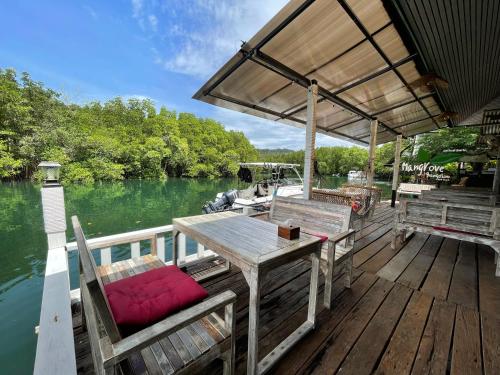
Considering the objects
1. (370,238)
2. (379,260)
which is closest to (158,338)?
(379,260)

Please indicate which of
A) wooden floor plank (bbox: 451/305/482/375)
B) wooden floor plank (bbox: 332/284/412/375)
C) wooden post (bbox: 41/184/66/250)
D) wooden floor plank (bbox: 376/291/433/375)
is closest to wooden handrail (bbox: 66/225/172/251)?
wooden post (bbox: 41/184/66/250)

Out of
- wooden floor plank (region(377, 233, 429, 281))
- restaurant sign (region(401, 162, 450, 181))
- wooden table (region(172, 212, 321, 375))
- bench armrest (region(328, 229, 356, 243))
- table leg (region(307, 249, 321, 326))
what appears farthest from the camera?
restaurant sign (region(401, 162, 450, 181))

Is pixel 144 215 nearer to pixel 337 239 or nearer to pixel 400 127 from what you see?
pixel 337 239

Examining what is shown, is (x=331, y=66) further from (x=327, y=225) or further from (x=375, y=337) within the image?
(x=375, y=337)

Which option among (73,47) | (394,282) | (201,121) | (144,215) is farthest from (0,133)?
(201,121)

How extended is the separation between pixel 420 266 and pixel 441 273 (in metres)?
0.22

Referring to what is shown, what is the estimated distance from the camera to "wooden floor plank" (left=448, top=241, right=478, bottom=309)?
82.7 inches

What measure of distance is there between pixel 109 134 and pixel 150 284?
26567mm

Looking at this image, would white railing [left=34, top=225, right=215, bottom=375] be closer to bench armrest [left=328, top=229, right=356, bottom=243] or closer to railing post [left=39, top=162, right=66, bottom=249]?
railing post [left=39, top=162, right=66, bottom=249]

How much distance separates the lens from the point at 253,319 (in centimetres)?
125

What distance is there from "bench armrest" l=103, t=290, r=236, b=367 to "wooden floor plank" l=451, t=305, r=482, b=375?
5.46 ft

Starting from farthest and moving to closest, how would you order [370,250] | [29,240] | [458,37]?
[29,240] < [370,250] < [458,37]

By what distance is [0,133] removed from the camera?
13516 millimetres

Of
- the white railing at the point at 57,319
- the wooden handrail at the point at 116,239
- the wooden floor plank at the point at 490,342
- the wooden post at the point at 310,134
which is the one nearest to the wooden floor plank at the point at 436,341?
the wooden floor plank at the point at 490,342
